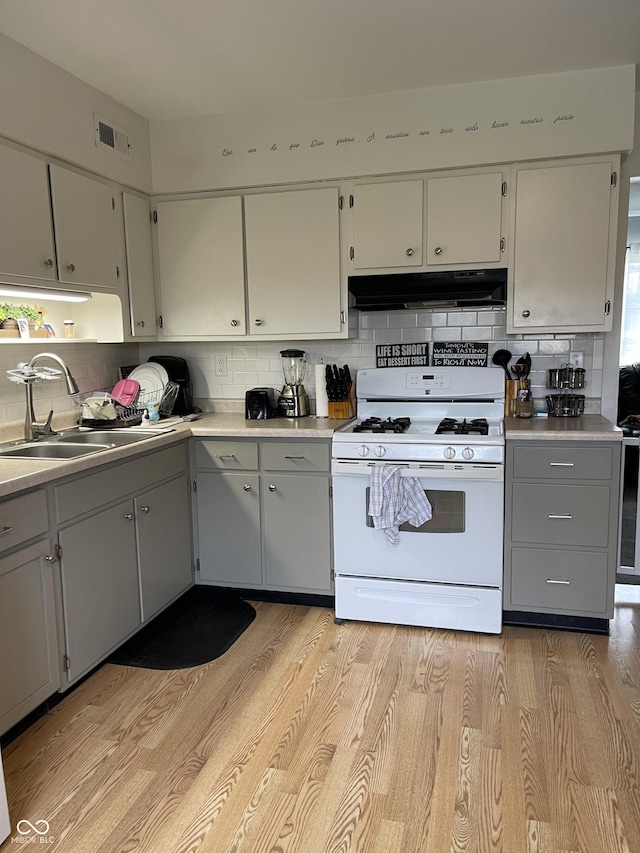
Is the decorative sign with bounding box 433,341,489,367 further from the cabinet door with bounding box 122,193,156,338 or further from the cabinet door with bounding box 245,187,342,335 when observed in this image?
the cabinet door with bounding box 122,193,156,338

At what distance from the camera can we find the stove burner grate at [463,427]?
111 inches

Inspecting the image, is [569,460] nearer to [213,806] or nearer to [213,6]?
[213,806]

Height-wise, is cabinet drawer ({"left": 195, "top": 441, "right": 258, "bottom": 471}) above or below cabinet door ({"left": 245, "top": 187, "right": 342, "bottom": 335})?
below

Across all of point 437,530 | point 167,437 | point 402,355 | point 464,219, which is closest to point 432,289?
point 464,219

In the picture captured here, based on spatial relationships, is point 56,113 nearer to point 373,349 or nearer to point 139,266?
point 139,266

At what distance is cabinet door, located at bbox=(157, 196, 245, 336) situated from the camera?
10.9 feet

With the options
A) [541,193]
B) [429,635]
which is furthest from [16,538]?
[541,193]

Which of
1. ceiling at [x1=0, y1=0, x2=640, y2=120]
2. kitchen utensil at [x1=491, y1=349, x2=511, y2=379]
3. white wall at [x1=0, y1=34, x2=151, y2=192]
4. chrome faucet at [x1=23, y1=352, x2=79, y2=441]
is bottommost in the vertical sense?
chrome faucet at [x1=23, y1=352, x2=79, y2=441]

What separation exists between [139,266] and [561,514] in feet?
8.17

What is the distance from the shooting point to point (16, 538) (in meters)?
1.99

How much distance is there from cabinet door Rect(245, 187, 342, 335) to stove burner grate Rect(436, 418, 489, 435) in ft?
2.50

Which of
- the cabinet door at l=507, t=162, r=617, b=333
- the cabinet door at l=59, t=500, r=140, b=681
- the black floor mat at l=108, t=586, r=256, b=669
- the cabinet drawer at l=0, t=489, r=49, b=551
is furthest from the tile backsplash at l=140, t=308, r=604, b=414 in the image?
the cabinet drawer at l=0, t=489, r=49, b=551

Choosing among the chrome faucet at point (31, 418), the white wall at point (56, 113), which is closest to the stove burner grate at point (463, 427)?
the chrome faucet at point (31, 418)

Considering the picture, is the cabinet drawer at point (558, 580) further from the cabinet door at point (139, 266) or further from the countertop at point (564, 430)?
the cabinet door at point (139, 266)
